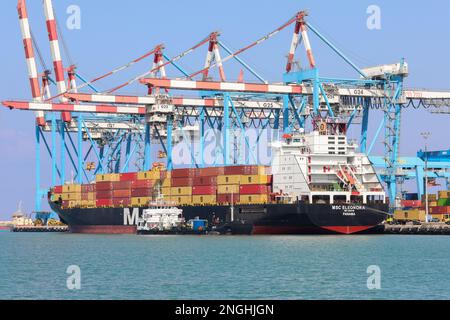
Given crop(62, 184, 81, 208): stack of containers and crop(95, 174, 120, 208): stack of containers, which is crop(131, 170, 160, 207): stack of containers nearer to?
crop(95, 174, 120, 208): stack of containers

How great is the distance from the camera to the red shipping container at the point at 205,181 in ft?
282

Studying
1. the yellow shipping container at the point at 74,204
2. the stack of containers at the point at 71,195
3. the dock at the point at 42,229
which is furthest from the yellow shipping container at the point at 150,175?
the dock at the point at 42,229

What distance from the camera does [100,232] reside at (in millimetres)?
101312

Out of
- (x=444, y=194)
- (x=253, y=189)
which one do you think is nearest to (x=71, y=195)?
(x=253, y=189)

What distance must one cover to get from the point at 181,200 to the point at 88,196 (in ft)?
59.6

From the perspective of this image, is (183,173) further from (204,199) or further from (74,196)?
(74,196)

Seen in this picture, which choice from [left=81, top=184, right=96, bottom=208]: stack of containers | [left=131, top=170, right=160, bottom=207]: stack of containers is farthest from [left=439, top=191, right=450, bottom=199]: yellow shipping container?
[left=81, top=184, right=96, bottom=208]: stack of containers

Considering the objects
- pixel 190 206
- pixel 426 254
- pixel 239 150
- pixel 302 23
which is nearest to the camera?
pixel 426 254

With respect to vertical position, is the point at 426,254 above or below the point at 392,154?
below

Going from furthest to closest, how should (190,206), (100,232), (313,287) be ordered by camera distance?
(100,232) < (190,206) < (313,287)

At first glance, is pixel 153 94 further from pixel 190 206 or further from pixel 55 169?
pixel 55 169

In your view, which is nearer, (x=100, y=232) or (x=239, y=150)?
(x=100, y=232)
